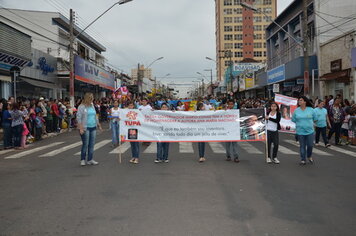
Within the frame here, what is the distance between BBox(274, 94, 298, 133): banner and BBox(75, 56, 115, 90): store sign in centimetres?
2226

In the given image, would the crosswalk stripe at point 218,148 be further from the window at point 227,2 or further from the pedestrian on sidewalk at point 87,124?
the window at point 227,2

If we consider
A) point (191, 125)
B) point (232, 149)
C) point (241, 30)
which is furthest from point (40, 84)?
point (241, 30)

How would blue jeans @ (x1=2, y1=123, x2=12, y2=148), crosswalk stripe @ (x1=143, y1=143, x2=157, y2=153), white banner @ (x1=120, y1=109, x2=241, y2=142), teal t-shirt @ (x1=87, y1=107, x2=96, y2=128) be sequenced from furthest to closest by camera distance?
blue jeans @ (x1=2, y1=123, x2=12, y2=148), crosswalk stripe @ (x1=143, y1=143, x2=157, y2=153), white banner @ (x1=120, y1=109, x2=241, y2=142), teal t-shirt @ (x1=87, y1=107, x2=96, y2=128)

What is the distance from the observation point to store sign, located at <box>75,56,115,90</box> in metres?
31.5

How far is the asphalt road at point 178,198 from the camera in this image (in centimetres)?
443

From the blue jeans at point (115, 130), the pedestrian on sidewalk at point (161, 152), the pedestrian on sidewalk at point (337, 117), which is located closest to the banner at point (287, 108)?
the pedestrian on sidewalk at point (337, 117)

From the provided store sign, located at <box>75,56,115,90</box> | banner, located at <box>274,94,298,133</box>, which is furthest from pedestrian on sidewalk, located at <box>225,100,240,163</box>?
Result: store sign, located at <box>75,56,115,90</box>

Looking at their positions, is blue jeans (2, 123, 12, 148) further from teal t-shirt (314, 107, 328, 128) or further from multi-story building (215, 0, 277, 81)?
multi-story building (215, 0, 277, 81)

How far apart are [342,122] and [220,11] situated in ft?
358

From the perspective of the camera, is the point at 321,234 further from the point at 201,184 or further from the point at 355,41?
the point at 355,41

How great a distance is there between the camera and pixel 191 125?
9.95 meters

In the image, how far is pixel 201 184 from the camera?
6.75 m

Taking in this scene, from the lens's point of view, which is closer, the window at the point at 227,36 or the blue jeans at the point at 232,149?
the blue jeans at the point at 232,149

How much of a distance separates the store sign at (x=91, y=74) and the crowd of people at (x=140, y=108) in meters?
10.1
